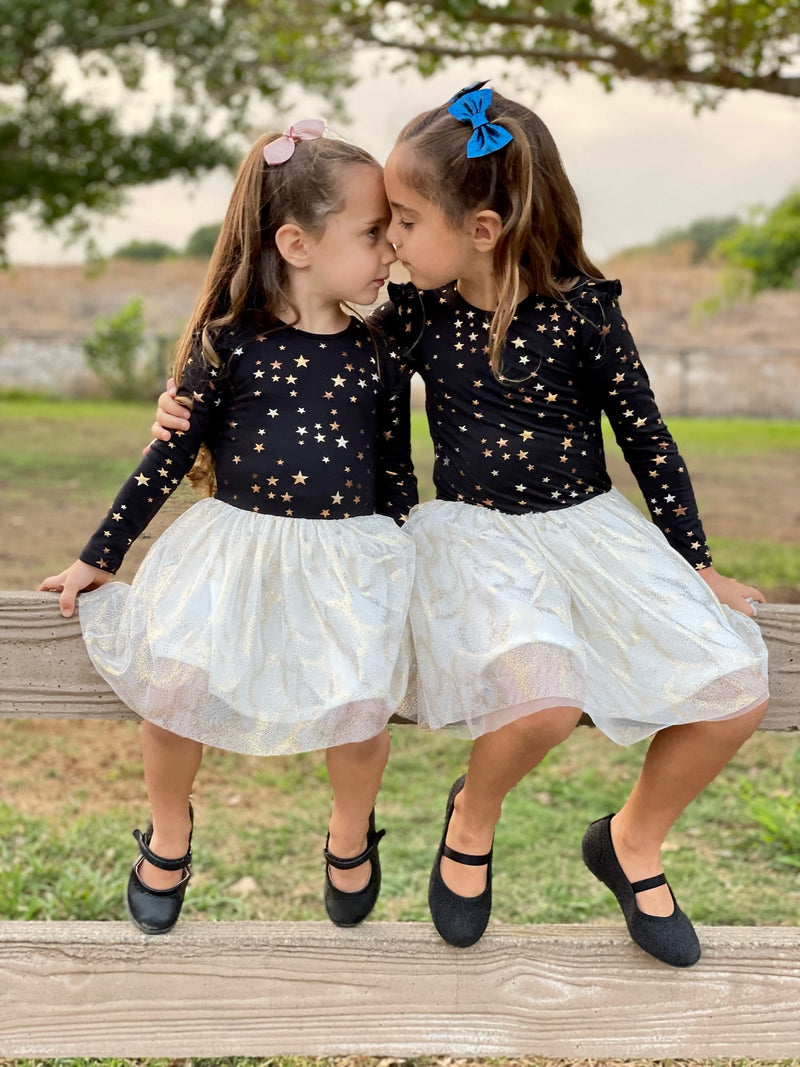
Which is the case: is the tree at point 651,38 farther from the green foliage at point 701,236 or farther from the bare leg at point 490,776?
the green foliage at point 701,236

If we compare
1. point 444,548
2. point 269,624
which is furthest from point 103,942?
point 444,548

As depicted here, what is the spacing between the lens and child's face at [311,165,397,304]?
6.84ft

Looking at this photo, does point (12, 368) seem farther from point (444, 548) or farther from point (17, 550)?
point (444, 548)

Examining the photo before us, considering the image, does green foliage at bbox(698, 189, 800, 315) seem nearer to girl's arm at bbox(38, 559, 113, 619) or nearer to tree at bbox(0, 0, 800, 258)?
tree at bbox(0, 0, 800, 258)

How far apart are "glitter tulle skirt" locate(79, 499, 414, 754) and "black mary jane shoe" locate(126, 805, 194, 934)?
29cm

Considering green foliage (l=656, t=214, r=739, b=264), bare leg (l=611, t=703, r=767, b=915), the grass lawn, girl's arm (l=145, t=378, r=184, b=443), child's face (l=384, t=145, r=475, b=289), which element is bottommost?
green foliage (l=656, t=214, r=739, b=264)

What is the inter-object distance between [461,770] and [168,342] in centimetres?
1805

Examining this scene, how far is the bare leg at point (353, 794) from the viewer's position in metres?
1.87

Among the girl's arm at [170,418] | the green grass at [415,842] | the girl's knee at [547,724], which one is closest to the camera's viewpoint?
the girl's knee at [547,724]

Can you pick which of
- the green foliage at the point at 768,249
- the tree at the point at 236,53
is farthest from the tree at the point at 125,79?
the green foliage at the point at 768,249

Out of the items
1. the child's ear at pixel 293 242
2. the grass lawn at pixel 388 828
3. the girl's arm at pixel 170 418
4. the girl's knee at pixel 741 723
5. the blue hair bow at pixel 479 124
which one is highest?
the blue hair bow at pixel 479 124

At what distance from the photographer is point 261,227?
7.02 ft

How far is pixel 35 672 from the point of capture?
77.0 inches

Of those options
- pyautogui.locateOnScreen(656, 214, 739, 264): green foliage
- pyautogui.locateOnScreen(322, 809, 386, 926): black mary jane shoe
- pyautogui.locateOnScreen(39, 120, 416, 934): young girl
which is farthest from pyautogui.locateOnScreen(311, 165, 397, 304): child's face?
pyautogui.locateOnScreen(656, 214, 739, 264): green foliage
